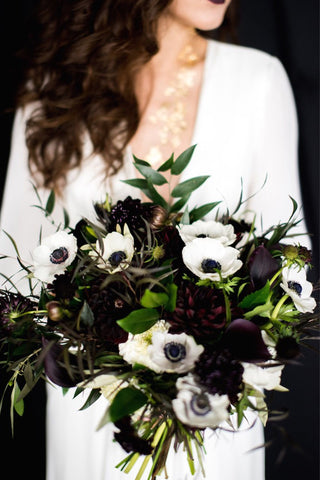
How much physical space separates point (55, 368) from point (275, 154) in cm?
73

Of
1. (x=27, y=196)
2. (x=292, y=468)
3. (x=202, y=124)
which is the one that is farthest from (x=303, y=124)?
(x=292, y=468)

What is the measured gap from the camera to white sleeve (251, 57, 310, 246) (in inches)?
39.9

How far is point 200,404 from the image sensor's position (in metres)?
0.47

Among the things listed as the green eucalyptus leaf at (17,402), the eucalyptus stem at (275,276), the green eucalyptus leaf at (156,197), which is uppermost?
the green eucalyptus leaf at (156,197)

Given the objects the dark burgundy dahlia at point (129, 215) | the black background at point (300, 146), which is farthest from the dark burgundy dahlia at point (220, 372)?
the black background at point (300, 146)

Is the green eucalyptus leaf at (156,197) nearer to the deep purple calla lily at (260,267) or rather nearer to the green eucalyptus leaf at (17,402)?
the deep purple calla lily at (260,267)

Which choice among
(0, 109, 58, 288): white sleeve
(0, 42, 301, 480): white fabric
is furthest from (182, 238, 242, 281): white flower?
(0, 109, 58, 288): white sleeve

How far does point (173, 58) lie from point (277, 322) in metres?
0.83

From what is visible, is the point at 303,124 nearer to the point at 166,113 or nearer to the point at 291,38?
the point at 291,38

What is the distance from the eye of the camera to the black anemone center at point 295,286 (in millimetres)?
571

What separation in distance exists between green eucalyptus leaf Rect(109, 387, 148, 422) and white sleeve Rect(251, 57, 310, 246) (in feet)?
2.02

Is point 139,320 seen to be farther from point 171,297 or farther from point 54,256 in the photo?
point 54,256

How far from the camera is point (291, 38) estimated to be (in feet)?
3.79

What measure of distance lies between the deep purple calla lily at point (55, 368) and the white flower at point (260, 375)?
8.7 inches
